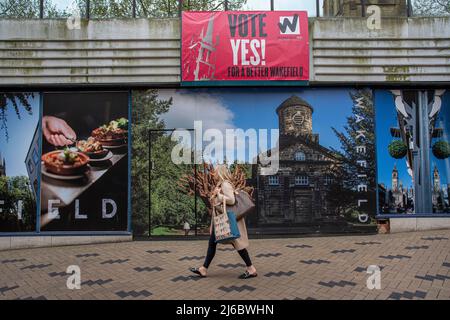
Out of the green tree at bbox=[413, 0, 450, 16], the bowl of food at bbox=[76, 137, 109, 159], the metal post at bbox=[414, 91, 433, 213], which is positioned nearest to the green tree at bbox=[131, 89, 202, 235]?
the bowl of food at bbox=[76, 137, 109, 159]

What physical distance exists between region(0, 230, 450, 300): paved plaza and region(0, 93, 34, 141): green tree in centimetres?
319

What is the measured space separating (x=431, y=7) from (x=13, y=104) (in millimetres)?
10893

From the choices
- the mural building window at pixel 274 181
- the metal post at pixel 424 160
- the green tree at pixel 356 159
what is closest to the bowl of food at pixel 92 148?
the mural building window at pixel 274 181

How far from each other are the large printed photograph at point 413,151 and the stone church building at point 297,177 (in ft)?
4.68

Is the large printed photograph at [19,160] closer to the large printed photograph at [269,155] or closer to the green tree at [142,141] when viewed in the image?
the green tree at [142,141]

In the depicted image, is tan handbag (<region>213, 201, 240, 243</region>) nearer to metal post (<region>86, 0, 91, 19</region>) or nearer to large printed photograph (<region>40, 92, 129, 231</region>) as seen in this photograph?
large printed photograph (<region>40, 92, 129, 231</region>)

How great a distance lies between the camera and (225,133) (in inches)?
360

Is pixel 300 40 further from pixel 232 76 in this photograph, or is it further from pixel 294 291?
pixel 294 291

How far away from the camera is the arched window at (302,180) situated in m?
9.15

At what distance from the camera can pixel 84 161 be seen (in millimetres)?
9000

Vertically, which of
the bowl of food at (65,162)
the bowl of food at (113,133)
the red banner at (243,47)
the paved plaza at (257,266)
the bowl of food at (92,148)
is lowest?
the paved plaza at (257,266)
